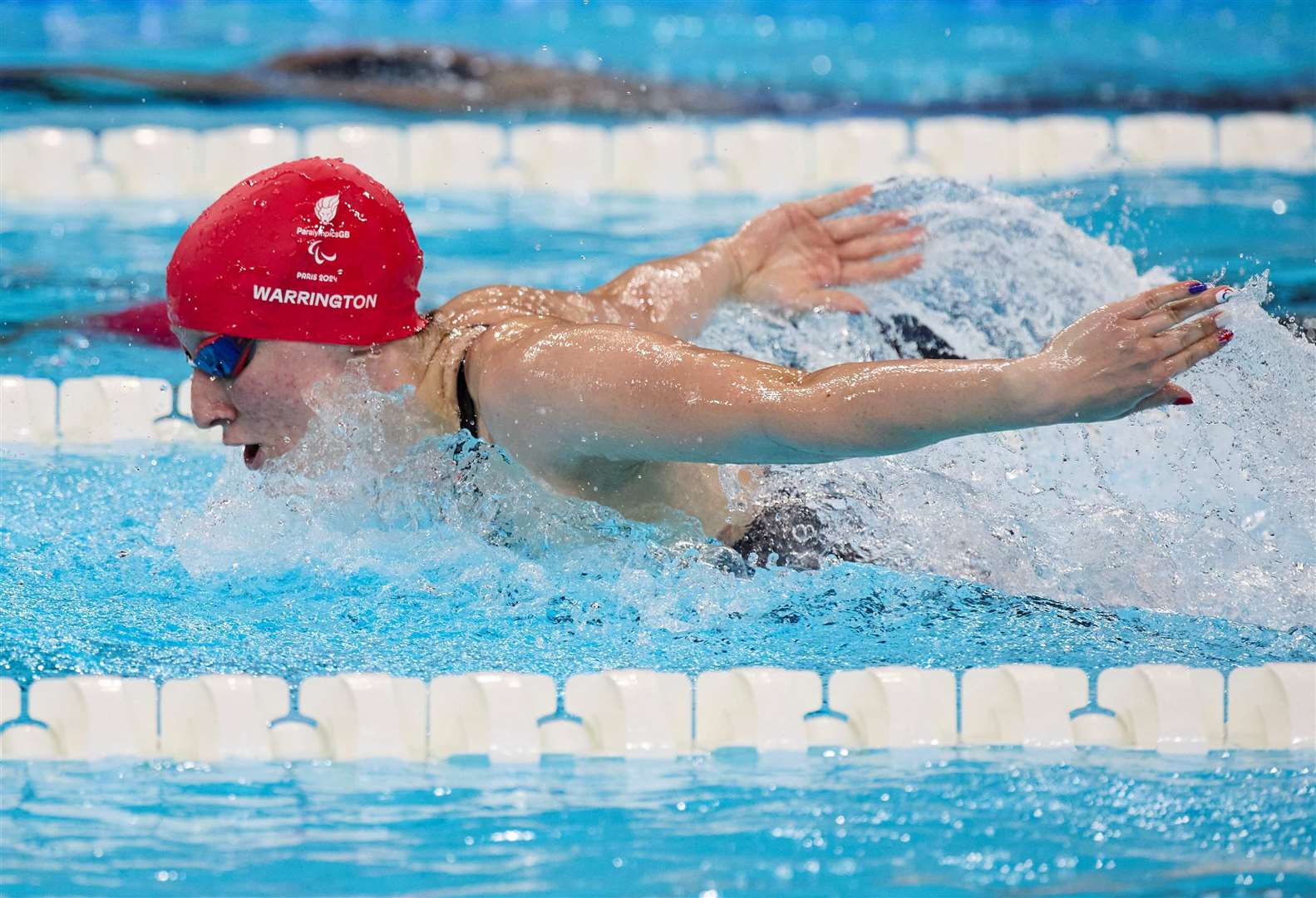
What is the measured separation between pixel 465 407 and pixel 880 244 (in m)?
1.12

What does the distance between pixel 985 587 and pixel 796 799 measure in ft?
2.09

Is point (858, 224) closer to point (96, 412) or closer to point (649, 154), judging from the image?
point (96, 412)

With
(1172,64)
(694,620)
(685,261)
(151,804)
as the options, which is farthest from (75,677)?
(1172,64)

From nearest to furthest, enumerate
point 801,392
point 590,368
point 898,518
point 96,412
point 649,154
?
point 801,392, point 590,368, point 898,518, point 96,412, point 649,154

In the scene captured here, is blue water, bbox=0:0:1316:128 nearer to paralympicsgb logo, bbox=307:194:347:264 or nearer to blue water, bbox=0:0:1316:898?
blue water, bbox=0:0:1316:898

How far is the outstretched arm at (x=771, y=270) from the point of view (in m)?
2.90

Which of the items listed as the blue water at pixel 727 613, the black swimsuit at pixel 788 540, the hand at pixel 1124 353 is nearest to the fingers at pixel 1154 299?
the hand at pixel 1124 353

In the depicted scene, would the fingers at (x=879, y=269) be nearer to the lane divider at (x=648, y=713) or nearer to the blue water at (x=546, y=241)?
the lane divider at (x=648, y=713)

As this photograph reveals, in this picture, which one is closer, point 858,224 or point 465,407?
point 465,407

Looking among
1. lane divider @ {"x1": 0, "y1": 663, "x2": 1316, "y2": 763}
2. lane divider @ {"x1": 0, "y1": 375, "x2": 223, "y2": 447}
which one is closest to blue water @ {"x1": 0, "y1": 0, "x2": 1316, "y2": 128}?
lane divider @ {"x1": 0, "y1": 375, "x2": 223, "y2": 447}

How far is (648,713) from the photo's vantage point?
231 centimetres

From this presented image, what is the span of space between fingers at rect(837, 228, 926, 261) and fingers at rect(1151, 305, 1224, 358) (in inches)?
51.5

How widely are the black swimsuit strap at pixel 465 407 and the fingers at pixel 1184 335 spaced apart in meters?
0.96

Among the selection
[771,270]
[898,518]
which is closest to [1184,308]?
[898,518]
